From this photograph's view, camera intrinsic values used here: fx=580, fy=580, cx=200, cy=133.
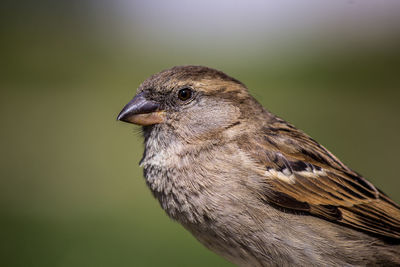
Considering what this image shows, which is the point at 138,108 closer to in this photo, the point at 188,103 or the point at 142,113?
the point at 142,113

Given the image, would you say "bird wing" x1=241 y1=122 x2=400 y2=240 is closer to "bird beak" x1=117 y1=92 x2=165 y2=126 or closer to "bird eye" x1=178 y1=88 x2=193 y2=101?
"bird eye" x1=178 y1=88 x2=193 y2=101

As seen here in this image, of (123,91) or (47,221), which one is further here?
(123,91)

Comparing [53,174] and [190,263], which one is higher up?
[53,174]

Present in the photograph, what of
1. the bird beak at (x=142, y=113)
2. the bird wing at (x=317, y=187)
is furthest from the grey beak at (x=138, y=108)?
the bird wing at (x=317, y=187)

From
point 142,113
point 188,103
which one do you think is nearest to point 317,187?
point 188,103

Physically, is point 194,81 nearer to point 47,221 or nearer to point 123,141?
point 47,221

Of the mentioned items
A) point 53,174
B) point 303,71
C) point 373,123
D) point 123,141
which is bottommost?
point 53,174

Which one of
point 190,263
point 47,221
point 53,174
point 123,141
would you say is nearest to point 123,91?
point 123,141

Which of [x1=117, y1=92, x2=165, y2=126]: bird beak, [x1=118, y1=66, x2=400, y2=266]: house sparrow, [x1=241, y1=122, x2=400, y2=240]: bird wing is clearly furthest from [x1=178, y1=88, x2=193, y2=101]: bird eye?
[x1=241, y1=122, x2=400, y2=240]: bird wing
